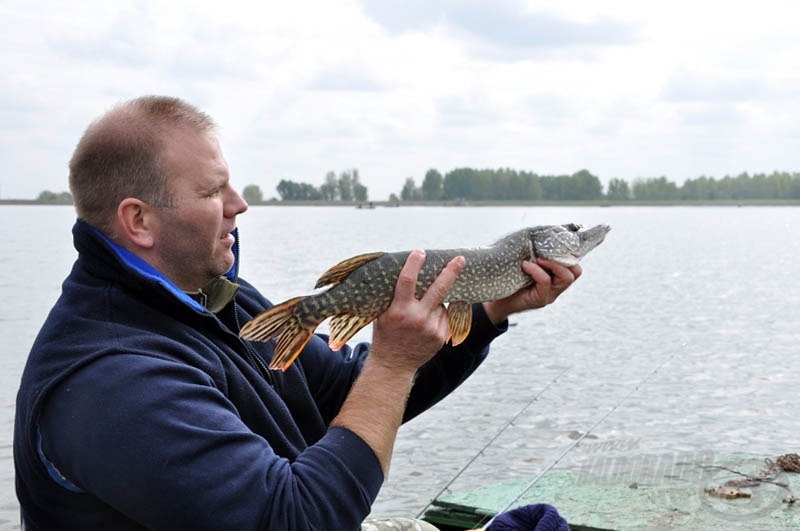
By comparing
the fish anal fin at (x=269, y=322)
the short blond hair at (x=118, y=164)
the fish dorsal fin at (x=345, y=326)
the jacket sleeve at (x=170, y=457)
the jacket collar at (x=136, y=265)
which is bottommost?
the jacket sleeve at (x=170, y=457)

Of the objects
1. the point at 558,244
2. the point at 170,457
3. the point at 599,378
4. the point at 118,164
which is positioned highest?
the point at 118,164

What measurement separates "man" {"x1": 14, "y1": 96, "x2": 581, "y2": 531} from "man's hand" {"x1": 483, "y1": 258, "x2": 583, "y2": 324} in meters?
0.77

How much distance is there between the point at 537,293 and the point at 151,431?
1.89m

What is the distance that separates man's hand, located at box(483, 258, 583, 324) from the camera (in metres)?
3.40

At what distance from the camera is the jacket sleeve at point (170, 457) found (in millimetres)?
1908

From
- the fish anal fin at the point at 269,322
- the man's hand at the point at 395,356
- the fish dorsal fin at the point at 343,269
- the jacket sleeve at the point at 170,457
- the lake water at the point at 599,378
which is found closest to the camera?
the jacket sleeve at the point at 170,457

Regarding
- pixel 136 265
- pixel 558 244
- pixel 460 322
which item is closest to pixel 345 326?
pixel 460 322

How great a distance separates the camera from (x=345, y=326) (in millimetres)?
2760

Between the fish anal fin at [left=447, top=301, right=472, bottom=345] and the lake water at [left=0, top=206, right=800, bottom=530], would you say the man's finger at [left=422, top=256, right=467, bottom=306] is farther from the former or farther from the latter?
the lake water at [left=0, top=206, right=800, bottom=530]

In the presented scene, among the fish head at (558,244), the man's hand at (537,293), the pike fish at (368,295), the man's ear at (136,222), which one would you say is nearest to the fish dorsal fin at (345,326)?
the pike fish at (368,295)

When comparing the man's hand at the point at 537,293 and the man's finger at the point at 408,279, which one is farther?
the man's hand at the point at 537,293

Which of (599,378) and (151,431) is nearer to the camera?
(151,431)

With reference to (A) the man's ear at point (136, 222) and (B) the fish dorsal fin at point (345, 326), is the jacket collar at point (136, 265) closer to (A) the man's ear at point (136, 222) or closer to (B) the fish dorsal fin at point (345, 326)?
(A) the man's ear at point (136, 222)

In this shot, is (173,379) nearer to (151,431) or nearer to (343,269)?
(151,431)
